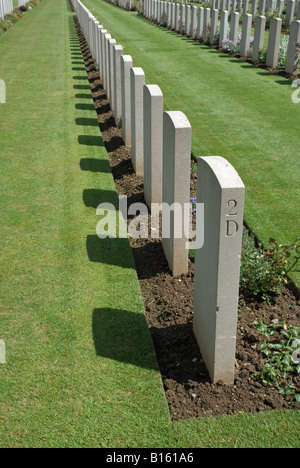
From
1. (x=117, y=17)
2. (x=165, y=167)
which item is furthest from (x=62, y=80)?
(x=117, y=17)

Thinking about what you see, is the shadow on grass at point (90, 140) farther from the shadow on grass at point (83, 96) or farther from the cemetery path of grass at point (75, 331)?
the shadow on grass at point (83, 96)

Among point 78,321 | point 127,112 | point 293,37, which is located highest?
point 293,37

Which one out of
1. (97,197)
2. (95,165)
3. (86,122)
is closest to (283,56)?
(86,122)

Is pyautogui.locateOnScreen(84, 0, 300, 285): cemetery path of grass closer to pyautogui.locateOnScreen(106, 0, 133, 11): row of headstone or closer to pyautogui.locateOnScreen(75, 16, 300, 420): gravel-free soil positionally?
pyautogui.locateOnScreen(75, 16, 300, 420): gravel-free soil

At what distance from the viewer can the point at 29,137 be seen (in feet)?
30.3

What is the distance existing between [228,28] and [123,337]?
1930 centimetres

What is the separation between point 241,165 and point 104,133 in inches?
115

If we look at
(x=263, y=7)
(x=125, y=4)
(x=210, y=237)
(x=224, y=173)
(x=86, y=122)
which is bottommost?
(x=86, y=122)

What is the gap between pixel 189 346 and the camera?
3900mm

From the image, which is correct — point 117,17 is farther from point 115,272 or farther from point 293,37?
point 115,272

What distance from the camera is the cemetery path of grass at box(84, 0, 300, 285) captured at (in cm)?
622

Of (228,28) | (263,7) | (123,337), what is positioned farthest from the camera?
(263,7)

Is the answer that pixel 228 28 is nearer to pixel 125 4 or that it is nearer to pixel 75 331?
pixel 75 331

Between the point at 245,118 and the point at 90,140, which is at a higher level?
the point at 245,118
